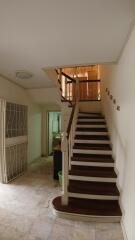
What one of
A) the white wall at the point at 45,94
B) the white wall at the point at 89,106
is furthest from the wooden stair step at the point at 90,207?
the white wall at the point at 89,106

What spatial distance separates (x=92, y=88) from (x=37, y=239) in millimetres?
5783

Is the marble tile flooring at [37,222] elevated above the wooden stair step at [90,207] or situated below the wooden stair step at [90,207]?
below

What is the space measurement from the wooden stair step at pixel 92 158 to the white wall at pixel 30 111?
6.88 feet

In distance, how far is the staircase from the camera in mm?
2861

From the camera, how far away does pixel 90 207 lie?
2.97m

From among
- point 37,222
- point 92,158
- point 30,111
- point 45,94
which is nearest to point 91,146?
point 92,158

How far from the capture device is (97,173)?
3424mm

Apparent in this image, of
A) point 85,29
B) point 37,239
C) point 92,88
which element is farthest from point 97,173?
point 92,88

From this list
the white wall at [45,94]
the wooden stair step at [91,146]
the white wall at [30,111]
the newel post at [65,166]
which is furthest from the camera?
the white wall at [45,94]

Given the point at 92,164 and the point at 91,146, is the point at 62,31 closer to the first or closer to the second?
the point at 92,164

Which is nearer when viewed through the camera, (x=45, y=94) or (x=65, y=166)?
(x=65, y=166)

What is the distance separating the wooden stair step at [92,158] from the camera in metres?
3.64

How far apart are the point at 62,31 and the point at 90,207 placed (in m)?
2.57

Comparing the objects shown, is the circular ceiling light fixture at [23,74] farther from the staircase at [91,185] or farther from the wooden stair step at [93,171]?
the wooden stair step at [93,171]
